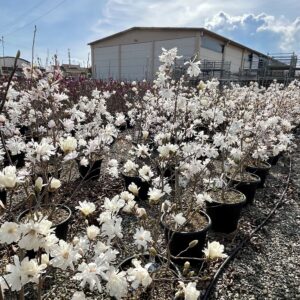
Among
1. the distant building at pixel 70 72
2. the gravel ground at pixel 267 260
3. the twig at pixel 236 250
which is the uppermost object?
the distant building at pixel 70 72

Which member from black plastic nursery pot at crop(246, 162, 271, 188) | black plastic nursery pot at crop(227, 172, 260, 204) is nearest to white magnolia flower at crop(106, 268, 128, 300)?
black plastic nursery pot at crop(227, 172, 260, 204)

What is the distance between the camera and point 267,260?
2.38 m

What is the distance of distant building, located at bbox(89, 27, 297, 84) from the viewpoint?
67.2ft

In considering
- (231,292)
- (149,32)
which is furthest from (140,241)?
(149,32)

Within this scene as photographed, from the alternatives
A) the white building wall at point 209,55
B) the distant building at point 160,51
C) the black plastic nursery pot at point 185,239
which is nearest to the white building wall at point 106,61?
the distant building at point 160,51

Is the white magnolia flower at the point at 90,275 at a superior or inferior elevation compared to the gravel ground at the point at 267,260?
superior

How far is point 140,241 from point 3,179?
730mm

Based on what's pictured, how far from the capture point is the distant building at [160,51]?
67.2 feet

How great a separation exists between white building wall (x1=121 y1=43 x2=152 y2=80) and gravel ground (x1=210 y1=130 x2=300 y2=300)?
20.9 meters

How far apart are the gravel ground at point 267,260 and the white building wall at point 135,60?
20.9 m

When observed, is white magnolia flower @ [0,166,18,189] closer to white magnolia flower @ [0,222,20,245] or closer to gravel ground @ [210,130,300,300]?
white magnolia flower @ [0,222,20,245]

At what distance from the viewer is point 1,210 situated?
980 millimetres

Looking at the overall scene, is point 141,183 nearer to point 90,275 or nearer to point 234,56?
point 90,275

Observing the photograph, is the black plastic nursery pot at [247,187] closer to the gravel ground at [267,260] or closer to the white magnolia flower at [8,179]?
the gravel ground at [267,260]
